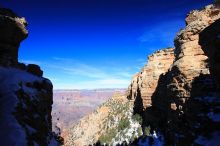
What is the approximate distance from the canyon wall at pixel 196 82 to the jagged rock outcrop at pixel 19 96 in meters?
15.2

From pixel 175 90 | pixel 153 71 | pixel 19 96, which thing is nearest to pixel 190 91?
pixel 175 90

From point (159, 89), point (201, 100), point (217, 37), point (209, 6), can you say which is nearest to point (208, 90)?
point (201, 100)

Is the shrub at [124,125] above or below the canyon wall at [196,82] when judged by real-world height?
below

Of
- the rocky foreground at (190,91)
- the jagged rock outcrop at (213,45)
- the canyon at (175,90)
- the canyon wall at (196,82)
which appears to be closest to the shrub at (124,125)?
the rocky foreground at (190,91)

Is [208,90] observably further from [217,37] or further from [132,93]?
[132,93]

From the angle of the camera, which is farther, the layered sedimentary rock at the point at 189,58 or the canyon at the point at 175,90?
the layered sedimentary rock at the point at 189,58

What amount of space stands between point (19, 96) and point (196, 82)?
22.2 meters

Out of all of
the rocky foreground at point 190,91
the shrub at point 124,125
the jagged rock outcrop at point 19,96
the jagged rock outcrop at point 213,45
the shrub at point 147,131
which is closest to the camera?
the jagged rock outcrop at point 19,96

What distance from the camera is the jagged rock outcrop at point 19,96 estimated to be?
20.0 m

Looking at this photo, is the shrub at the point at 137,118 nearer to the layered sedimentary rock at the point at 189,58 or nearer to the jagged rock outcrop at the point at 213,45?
the layered sedimentary rock at the point at 189,58

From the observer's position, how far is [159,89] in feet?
209

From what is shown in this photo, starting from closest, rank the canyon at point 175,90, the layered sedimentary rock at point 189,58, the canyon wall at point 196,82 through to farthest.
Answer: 1. the canyon at point 175,90
2. the canyon wall at point 196,82
3. the layered sedimentary rock at point 189,58

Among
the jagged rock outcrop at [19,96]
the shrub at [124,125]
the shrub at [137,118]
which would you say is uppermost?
the jagged rock outcrop at [19,96]

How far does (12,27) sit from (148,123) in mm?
49872
